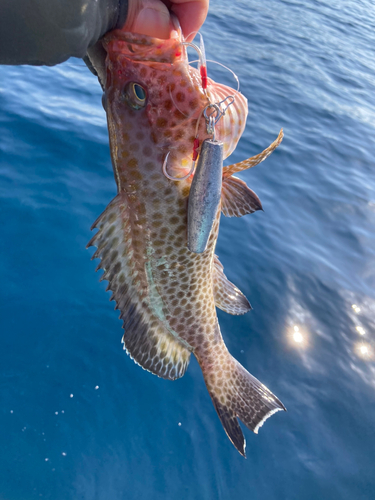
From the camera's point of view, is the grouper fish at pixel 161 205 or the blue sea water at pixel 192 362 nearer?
the grouper fish at pixel 161 205

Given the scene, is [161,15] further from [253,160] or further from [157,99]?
[253,160]

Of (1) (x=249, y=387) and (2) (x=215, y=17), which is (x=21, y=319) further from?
(2) (x=215, y=17)

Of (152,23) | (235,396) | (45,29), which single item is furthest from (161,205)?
(235,396)

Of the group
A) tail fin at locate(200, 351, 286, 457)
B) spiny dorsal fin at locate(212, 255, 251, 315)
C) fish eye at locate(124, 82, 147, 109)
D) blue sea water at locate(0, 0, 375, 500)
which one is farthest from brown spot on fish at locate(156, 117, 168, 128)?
blue sea water at locate(0, 0, 375, 500)

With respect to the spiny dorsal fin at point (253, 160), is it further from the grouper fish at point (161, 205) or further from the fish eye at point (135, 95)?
the fish eye at point (135, 95)

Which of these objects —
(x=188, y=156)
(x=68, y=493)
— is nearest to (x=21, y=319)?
(x=68, y=493)

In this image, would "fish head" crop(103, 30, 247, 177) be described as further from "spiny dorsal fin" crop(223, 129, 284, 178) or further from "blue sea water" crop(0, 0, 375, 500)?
"blue sea water" crop(0, 0, 375, 500)

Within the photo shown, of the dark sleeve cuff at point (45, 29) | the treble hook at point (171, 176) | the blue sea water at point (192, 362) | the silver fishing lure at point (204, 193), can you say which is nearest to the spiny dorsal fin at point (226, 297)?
the silver fishing lure at point (204, 193)
